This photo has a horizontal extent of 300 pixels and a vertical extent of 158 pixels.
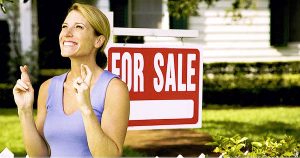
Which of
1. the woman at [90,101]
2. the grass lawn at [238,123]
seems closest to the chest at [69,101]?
the woman at [90,101]

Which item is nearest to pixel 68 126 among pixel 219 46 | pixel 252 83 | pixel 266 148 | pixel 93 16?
pixel 93 16

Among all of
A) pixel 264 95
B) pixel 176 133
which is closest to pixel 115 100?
pixel 176 133

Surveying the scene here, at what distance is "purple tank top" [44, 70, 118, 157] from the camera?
2279mm

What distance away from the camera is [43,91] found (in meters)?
2.53

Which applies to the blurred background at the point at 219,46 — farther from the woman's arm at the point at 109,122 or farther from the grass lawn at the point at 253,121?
the woman's arm at the point at 109,122

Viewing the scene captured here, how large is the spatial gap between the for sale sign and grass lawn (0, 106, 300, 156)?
5420 millimetres

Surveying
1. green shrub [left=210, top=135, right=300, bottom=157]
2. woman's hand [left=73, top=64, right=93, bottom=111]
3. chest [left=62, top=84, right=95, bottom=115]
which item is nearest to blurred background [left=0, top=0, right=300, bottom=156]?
green shrub [left=210, top=135, right=300, bottom=157]

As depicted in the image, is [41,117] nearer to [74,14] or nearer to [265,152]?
[74,14]

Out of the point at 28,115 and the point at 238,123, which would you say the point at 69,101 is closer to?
the point at 28,115

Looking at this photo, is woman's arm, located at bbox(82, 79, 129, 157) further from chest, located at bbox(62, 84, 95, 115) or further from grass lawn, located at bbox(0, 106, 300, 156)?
grass lawn, located at bbox(0, 106, 300, 156)

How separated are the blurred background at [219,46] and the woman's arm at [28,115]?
10076mm

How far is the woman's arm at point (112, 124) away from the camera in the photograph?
221cm

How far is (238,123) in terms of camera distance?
12391 millimetres

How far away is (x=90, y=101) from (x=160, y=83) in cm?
111
